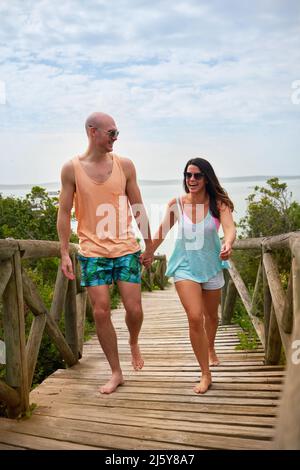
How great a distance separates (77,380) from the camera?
Answer: 376 centimetres

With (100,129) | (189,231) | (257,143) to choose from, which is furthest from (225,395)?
(257,143)

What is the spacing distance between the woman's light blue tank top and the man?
10.6 inches

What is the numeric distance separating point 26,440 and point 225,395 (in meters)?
1.21

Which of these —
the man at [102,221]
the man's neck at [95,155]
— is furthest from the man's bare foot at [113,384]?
the man's neck at [95,155]

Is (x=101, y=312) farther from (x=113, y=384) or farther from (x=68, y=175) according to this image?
(x=68, y=175)

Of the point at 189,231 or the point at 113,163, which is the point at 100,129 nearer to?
the point at 113,163

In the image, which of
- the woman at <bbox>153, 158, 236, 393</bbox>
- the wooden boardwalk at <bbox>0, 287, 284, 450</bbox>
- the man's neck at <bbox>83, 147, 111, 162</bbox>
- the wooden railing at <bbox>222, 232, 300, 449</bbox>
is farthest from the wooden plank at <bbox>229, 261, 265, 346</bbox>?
the man's neck at <bbox>83, 147, 111, 162</bbox>

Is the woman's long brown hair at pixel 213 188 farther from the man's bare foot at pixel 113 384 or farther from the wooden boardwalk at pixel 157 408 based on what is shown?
the man's bare foot at pixel 113 384

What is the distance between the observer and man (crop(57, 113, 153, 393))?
327 cm

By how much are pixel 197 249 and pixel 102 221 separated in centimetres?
64

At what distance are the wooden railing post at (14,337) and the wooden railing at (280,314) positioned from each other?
1.47 m

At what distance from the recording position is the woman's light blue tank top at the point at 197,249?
10.8 feet

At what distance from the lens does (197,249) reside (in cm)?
332

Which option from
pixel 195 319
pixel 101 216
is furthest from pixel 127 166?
pixel 195 319
